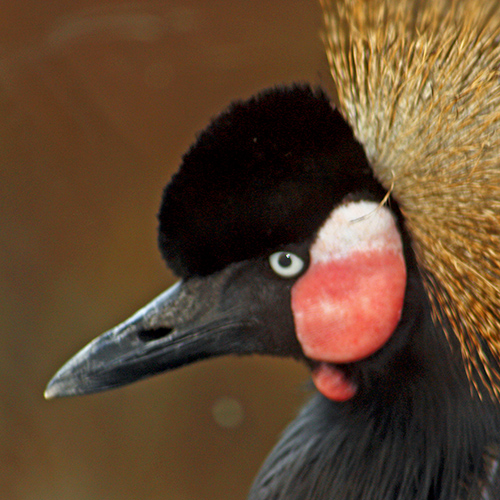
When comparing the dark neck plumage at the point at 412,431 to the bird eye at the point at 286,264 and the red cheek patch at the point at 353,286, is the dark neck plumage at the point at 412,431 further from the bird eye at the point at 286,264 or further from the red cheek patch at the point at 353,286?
the bird eye at the point at 286,264

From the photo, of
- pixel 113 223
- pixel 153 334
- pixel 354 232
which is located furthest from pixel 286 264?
pixel 113 223

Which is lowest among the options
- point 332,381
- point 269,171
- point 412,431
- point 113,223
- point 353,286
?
point 412,431

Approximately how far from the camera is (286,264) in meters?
0.90

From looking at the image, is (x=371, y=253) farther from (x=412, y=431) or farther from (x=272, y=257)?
(x=412, y=431)

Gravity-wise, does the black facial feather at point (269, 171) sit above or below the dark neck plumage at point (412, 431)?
above

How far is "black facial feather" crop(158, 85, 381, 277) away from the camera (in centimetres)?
83

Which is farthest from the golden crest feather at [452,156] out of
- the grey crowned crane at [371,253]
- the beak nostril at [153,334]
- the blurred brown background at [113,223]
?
the blurred brown background at [113,223]

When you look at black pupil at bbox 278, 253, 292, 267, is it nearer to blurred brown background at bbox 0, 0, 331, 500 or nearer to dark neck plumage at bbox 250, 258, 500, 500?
dark neck plumage at bbox 250, 258, 500, 500

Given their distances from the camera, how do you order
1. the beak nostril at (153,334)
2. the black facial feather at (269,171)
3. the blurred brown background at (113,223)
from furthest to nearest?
the blurred brown background at (113,223) < the beak nostril at (153,334) < the black facial feather at (269,171)

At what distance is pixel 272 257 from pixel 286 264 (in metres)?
0.02

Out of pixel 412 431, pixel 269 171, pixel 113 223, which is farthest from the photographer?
pixel 113 223

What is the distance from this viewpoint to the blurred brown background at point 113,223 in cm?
184

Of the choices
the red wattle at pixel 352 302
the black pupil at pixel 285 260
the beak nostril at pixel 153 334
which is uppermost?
the black pupil at pixel 285 260

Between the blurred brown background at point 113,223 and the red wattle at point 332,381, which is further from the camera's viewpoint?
the blurred brown background at point 113,223
